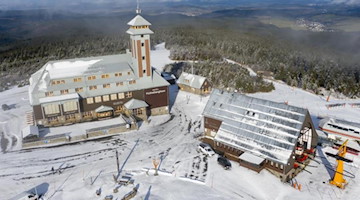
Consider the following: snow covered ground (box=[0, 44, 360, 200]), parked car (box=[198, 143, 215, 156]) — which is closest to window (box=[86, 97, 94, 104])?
snow covered ground (box=[0, 44, 360, 200])

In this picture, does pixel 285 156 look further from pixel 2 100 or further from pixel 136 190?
pixel 2 100

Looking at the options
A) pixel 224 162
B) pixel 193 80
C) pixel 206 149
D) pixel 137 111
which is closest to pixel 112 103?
pixel 137 111

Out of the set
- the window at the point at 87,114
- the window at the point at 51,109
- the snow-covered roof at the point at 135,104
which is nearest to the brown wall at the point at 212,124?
the snow-covered roof at the point at 135,104

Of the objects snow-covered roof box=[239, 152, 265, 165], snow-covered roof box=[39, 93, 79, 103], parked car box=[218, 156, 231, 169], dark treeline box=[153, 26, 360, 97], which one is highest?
snow-covered roof box=[39, 93, 79, 103]

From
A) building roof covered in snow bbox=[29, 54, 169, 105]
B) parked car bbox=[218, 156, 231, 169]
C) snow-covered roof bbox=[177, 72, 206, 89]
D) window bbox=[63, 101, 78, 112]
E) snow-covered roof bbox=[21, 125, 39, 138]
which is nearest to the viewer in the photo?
parked car bbox=[218, 156, 231, 169]

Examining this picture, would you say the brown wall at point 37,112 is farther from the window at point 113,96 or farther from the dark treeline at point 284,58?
the dark treeline at point 284,58

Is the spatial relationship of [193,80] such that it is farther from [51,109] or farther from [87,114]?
[51,109]

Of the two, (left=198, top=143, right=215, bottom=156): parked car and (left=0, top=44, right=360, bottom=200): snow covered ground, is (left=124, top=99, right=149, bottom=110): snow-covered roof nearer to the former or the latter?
(left=0, top=44, right=360, bottom=200): snow covered ground
